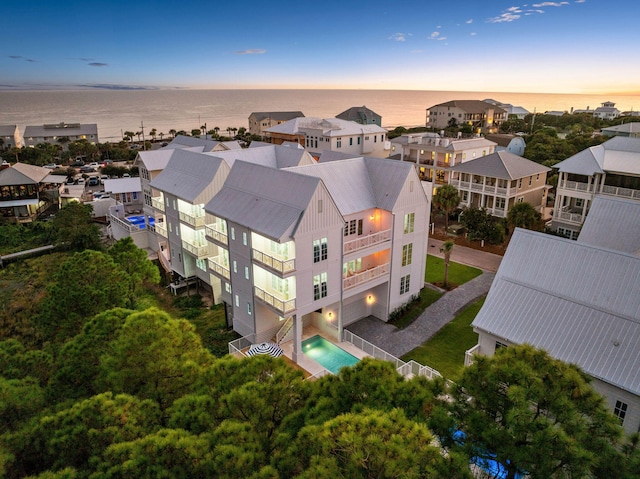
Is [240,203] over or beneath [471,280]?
over

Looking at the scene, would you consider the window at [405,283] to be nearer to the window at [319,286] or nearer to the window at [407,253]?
the window at [407,253]

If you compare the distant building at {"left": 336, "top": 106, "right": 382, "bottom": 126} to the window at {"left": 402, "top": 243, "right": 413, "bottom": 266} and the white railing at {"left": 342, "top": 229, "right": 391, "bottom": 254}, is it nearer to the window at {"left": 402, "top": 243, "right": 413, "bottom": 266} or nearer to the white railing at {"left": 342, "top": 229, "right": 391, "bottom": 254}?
the window at {"left": 402, "top": 243, "right": 413, "bottom": 266}

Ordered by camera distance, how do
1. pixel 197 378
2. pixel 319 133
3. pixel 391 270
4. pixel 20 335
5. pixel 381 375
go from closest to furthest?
pixel 381 375
pixel 197 378
pixel 20 335
pixel 391 270
pixel 319 133

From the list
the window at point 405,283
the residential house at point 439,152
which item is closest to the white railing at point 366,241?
→ the window at point 405,283

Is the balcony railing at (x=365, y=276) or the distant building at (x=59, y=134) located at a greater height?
the distant building at (x=59, y=134)

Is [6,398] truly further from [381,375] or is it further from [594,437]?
[594,437]

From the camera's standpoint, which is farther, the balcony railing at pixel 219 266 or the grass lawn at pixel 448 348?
the balcony railing at pixel 219 266

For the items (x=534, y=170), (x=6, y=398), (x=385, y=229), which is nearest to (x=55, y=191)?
(x=385, y=229)
